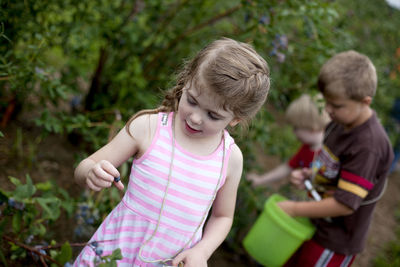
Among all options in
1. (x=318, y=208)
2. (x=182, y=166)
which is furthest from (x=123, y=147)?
(x=318, y=208)

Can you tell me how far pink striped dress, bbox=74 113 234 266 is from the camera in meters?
1.14

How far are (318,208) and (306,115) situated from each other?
28.3 inches

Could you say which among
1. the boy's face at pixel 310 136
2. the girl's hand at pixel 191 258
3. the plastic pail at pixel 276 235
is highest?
the girl's hand at pixel 191 258

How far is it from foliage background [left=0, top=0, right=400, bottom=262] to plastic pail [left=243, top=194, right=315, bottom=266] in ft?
1.02

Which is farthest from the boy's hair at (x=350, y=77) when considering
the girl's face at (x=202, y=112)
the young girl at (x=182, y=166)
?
the girl's face at (x=202, y=112)

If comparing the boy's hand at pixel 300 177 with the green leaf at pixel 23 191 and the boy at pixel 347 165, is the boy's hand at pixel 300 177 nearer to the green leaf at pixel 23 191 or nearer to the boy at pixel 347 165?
the boy at pixel 347 165

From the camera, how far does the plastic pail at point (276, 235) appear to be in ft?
5.90

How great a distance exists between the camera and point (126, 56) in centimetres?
245

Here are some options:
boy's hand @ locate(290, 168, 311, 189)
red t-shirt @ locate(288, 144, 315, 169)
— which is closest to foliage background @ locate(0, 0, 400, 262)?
Answer: red t-shirt @ locate(288, 144, 315, 169)

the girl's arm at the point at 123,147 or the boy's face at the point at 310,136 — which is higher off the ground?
the girl's arm at the point at 123,147

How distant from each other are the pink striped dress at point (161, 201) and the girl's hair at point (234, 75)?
13 centimetres

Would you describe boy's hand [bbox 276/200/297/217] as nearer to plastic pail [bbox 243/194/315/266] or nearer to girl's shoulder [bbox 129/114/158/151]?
plastic pail [bbox 243/194/315/266]

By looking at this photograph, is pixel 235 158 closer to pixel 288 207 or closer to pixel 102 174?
pixel 102 174

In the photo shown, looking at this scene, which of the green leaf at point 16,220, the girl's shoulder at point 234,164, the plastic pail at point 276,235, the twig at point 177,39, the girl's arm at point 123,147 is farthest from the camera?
the twig at point 177,39
